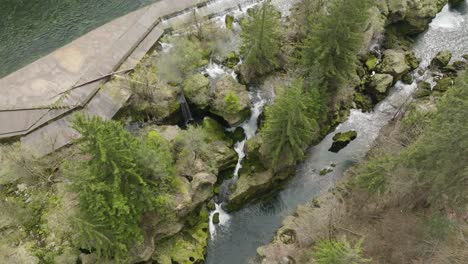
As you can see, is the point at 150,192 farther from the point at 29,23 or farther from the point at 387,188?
the point at 29,23

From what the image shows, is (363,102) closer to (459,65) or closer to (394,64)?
(394,64)

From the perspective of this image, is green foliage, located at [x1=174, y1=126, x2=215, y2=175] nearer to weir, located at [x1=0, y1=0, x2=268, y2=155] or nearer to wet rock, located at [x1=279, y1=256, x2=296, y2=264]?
weir, located at [x1=0, y1=0, x2=268, y2=155]

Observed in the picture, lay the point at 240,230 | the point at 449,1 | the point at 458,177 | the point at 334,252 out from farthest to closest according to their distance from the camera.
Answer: the point at 449,1, the point at 240,230, the point at 458,177, the point at 334,252

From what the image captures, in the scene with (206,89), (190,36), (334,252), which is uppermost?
(190,36)

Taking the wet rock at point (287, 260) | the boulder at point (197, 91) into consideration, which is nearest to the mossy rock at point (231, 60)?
the boulder at point (197, 91)

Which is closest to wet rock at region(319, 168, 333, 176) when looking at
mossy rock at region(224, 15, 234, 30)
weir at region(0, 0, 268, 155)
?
mossy rock at region(224, 15, 234, 30)

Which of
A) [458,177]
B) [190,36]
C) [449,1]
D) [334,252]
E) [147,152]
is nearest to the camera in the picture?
[334,252]

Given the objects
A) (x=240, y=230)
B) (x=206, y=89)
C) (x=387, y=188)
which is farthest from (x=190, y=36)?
(x=387, y=188)
